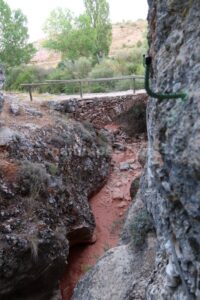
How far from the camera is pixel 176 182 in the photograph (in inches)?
128

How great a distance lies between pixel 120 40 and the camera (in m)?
49.4

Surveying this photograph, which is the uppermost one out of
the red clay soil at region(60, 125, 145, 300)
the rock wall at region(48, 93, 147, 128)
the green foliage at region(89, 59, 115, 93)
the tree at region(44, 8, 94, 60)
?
the tree at region(44, 8, 94, 60)

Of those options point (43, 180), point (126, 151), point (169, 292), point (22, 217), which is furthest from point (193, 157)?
point (126, 151)

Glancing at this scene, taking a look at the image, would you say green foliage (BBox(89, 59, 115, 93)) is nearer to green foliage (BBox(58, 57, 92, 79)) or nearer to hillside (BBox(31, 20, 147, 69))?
green foliage (BBox(58, 57, 92, 79))

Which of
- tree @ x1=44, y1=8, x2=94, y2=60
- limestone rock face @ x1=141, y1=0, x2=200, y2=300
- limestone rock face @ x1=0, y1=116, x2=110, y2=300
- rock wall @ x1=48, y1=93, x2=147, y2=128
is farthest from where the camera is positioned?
tree @ x1=44, y1=8, x2=94, y2=60

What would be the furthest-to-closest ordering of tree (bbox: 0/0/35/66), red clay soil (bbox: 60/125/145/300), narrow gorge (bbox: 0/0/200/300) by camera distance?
tree (bbox: 0/0/35/66) → red clay soil (bbox: 60/125/145/300) → narrow gorge (bbox: 0/0/200/300)

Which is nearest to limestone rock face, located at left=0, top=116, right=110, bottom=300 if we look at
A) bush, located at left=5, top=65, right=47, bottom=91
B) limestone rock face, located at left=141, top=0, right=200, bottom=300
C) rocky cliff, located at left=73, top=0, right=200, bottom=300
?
rocky cliff, located at left=73, top=0, right=200, bottom=300

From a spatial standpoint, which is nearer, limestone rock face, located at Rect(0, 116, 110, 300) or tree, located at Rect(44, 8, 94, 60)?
limestone rock face, located at Rect(0, 116, 110, 300)

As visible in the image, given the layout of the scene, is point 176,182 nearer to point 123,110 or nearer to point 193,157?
point 193,157

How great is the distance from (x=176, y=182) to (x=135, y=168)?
12.1 metres

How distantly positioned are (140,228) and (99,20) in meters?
21.5

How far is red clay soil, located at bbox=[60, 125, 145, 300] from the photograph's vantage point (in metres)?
11.6

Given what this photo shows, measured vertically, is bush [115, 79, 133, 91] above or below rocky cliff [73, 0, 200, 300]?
below

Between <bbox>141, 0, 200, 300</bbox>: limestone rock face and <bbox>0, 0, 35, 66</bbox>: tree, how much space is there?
66.2 feet
